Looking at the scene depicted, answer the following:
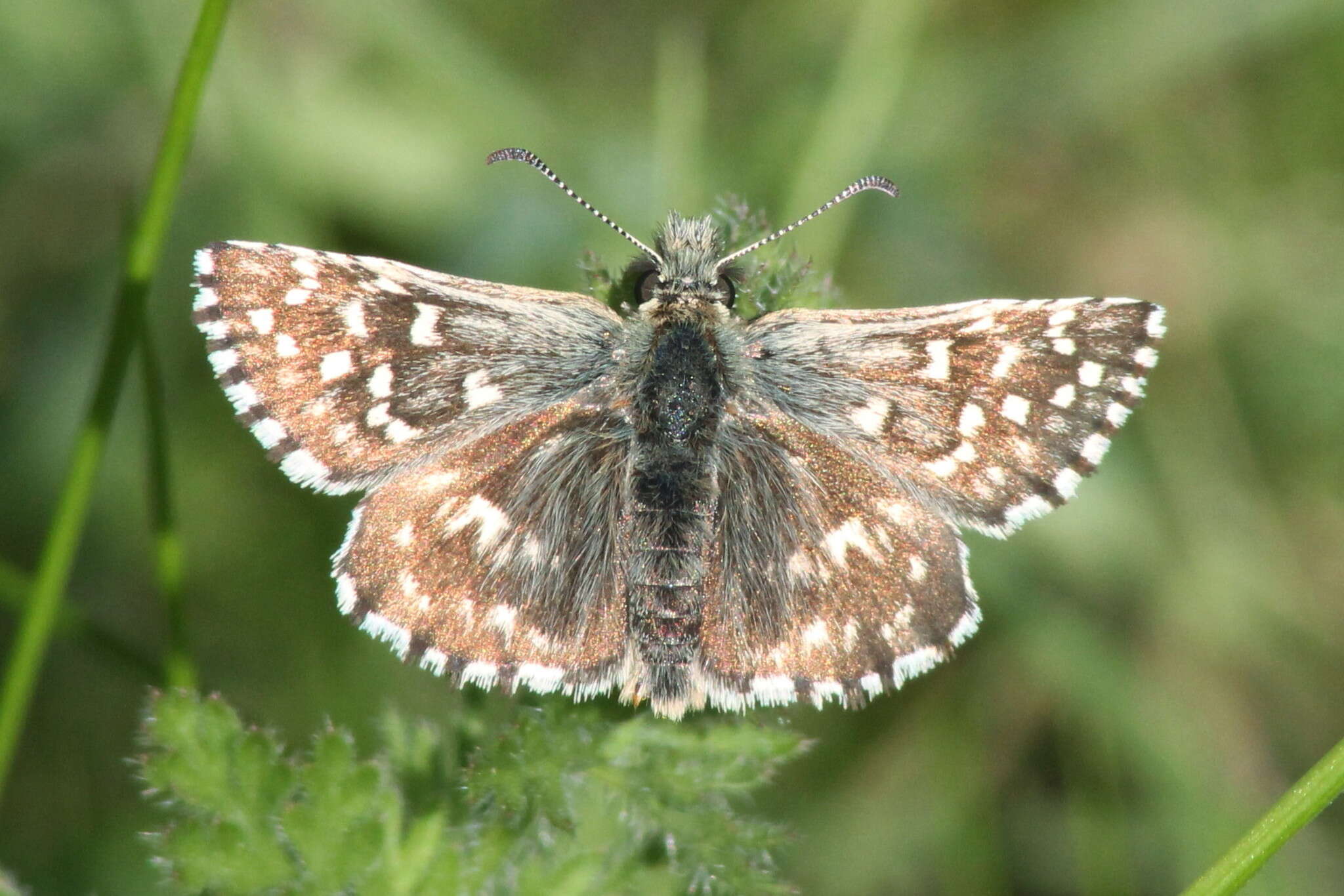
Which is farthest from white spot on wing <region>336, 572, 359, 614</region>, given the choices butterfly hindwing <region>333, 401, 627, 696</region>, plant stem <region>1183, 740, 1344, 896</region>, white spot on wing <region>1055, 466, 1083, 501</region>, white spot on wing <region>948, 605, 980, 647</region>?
plant stem <region>1183, 740, 1344, 896</region>

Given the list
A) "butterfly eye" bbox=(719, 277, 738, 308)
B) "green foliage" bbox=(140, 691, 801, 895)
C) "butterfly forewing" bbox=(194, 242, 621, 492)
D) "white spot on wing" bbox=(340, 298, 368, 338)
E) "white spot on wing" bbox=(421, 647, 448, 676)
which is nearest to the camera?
"green foliage" bbox=(140, 691, 801, 895)

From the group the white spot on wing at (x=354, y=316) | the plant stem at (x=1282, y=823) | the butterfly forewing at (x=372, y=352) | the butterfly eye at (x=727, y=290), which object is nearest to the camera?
the plant stem at (x=1282, y=823)

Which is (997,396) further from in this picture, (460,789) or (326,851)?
(326,851)

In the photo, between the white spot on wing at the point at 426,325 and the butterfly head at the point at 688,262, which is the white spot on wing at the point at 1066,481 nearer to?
the butterfly head at the point at 688,262

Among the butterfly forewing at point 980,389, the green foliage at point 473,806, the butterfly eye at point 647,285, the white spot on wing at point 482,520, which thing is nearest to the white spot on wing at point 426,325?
the white spot on wing at point 482,520

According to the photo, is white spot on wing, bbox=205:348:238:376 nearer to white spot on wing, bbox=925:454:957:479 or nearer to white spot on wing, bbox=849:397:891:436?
white spot on wing, bbox=849:397:891:436

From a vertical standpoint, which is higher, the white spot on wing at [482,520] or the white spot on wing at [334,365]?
the white spot on wing at [334,365]
